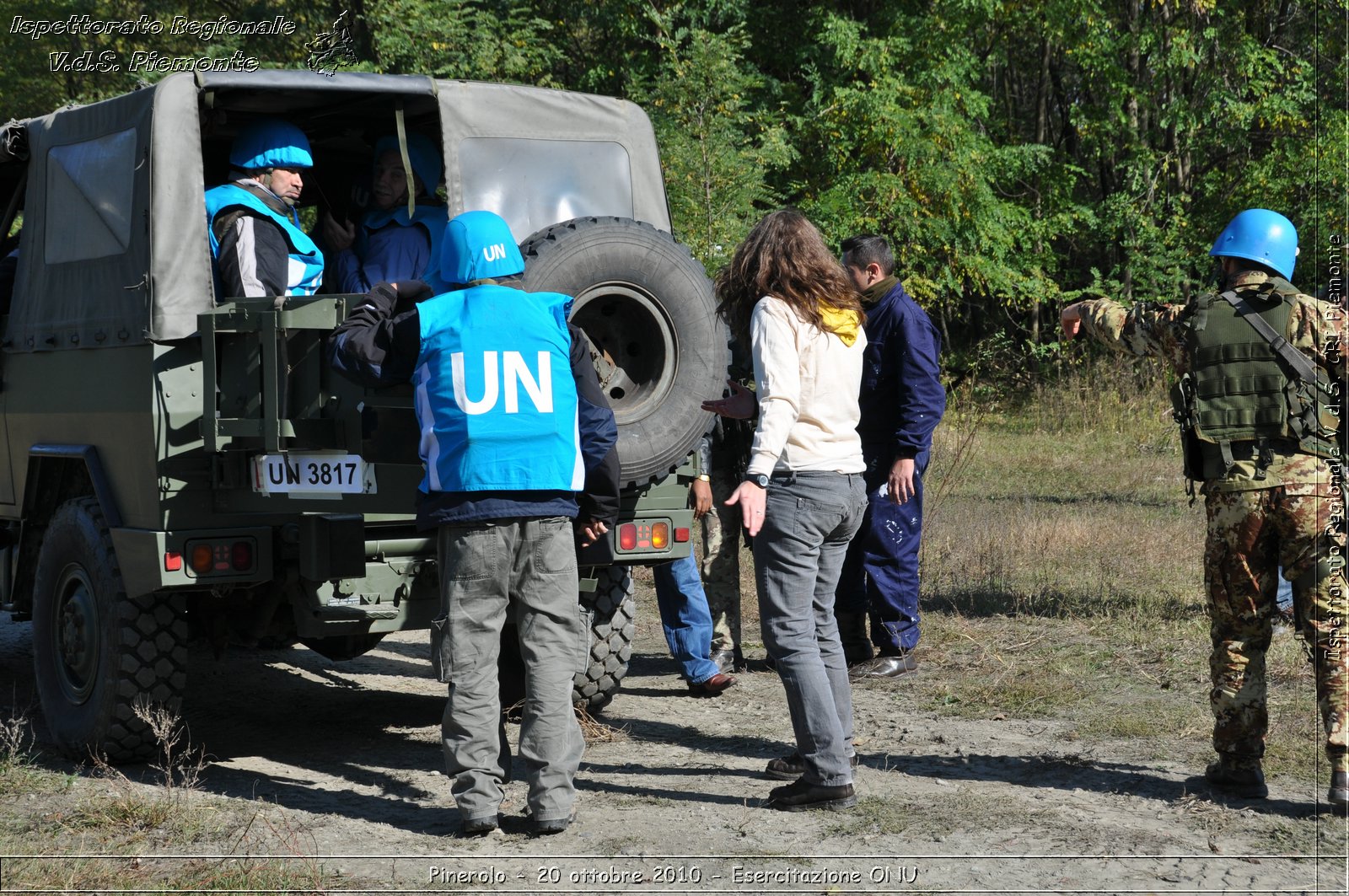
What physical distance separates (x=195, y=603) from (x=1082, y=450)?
11498mm

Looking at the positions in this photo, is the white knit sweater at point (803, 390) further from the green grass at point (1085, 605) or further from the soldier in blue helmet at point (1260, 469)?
the green grass at point (1085, 605)

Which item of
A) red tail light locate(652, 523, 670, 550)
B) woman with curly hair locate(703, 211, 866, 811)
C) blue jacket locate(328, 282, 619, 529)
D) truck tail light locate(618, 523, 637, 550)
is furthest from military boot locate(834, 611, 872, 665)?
blue jacket locate(328, 282, 619, 529)

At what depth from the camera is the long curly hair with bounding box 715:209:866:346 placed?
4.56m

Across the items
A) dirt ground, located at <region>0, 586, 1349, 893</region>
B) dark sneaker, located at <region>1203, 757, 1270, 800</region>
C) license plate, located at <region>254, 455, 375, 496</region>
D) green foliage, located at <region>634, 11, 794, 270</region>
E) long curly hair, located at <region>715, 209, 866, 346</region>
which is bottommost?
dirt ground, located at <region>0, 586, 1349, 893</region>

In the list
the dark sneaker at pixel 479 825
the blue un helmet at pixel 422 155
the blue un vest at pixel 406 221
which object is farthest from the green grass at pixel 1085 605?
the blue un helmet at pixel 422 155

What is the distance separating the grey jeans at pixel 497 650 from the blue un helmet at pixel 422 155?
7.82 ft

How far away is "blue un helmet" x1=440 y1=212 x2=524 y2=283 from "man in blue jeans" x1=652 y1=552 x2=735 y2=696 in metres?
2.26

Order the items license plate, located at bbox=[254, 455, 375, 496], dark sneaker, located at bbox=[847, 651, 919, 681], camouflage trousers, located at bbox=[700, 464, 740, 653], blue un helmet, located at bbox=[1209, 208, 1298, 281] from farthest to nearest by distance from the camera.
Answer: camouflage trousers, located at bbox=[700, 464, 740, 653]
dark sneaker, located at bbox=[847, 651, 919, 681]
license plate, located at bbox=[254, 455, 375, 496]
blue un helmet, located at bbox=[1209, 208, 1298, 281]

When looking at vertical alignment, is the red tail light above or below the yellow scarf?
below

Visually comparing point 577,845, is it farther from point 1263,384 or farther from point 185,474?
point 1263,384

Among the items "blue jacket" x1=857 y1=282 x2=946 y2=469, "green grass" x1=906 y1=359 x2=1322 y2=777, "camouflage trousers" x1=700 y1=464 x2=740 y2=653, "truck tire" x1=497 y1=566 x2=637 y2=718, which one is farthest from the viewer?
"camouflage trousers" x1=700 y1=464 x2=740 y2=653

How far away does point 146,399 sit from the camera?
16.0 feet

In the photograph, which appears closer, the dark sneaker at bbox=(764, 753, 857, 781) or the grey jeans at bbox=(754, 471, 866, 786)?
the grey jeans at bbox=(754, 471, 866, 786)

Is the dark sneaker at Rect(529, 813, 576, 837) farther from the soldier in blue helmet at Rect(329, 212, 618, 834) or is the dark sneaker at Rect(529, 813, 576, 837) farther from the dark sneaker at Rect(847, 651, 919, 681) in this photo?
the dark sneaker at Rect(847, 651, 919, 681)
